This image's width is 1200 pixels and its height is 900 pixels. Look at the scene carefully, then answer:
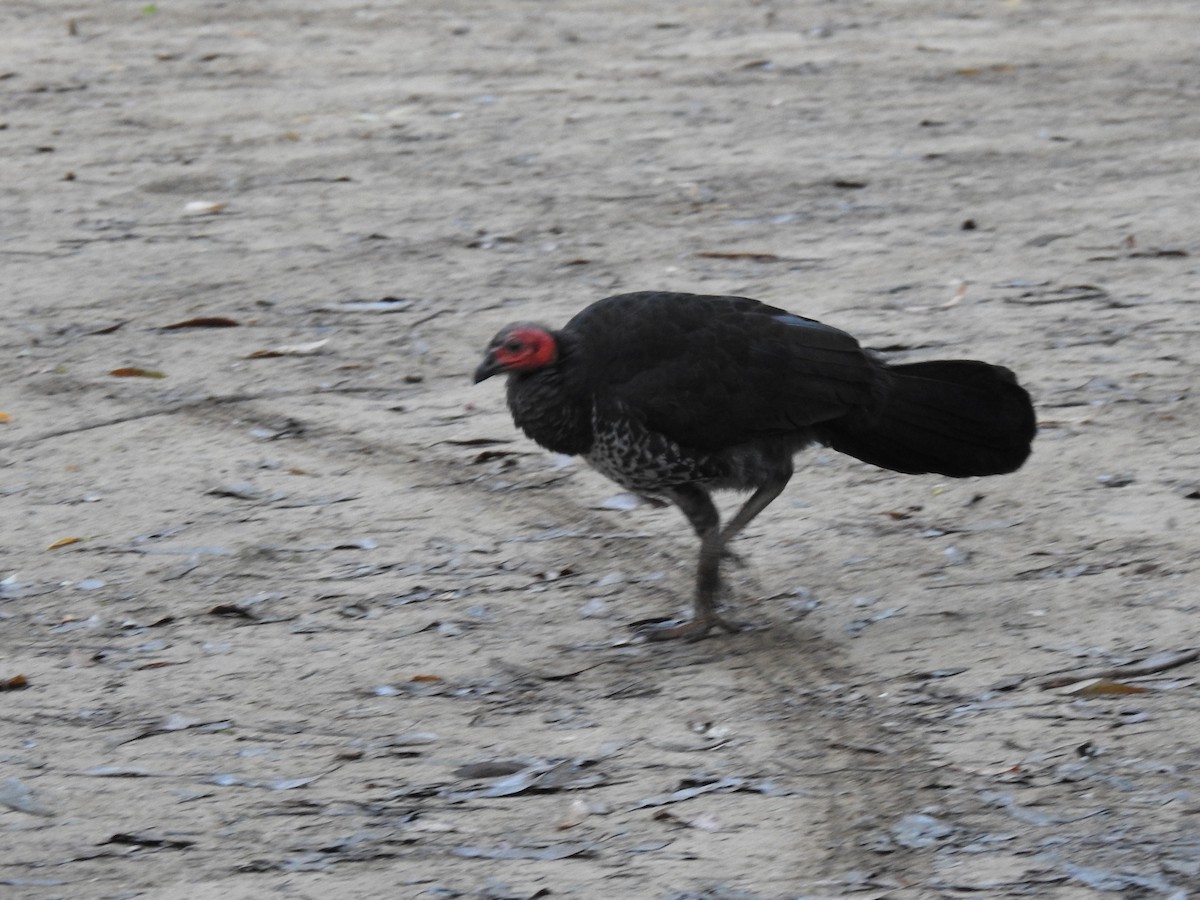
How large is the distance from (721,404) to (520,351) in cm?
57

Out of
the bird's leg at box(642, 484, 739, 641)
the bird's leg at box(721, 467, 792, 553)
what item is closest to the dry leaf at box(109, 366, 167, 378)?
the bird's leg at box(642, 484, 739, 641)

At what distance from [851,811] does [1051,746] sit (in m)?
0.54

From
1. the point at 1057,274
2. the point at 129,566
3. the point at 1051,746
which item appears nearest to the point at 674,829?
the point at 1051,746

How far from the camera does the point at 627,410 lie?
4754mm

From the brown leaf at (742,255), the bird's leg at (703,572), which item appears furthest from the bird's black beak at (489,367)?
the brown leaf at (742,255)

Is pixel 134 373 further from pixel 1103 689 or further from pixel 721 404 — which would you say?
pixel 1103 689

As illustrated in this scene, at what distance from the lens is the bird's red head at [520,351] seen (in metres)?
4.80

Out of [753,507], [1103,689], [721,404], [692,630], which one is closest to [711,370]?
[721,404]

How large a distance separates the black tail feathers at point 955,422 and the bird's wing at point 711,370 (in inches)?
4.0

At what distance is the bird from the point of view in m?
4.79

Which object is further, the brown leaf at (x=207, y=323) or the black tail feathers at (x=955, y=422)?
the brown leaf at (x=207, y=323)

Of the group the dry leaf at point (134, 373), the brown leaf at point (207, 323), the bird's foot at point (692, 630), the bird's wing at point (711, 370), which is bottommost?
the bird's foot at point (692, 630)

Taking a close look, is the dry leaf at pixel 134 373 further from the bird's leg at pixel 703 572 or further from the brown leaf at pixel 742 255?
the bird's leg at pixel 703 572

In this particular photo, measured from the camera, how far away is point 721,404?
4793 mm
